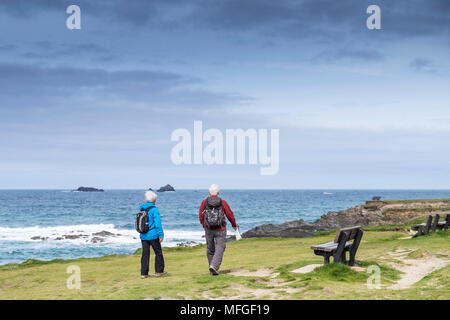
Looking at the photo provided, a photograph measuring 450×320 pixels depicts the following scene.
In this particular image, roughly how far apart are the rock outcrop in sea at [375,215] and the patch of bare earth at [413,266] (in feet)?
76.2

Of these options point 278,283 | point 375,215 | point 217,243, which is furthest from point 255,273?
point 375,215

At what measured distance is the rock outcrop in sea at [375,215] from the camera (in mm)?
42013

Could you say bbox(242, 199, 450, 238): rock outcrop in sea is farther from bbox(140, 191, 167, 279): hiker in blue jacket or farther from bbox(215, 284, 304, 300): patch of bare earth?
bbox(215, 284, 304, 300): patch of bare earth

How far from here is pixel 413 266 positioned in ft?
43.7

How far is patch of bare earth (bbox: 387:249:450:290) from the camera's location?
445 inches

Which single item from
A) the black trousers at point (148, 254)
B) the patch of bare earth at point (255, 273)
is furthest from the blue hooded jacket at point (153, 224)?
the patch of bare earth at point (255, 273)

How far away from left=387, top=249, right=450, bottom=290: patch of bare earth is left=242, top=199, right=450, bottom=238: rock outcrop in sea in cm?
2323

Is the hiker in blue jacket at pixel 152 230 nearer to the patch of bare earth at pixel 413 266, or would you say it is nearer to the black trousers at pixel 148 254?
the black trousers at pixel 148 254

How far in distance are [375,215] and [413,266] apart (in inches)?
1391
